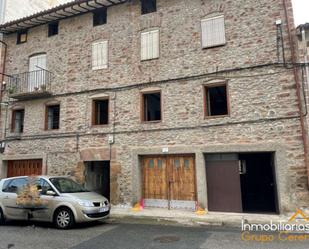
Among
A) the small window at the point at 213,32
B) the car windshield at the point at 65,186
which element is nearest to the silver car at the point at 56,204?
the car windshield at the point at 65,186

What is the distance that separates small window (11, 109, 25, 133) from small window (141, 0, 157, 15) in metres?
8.56

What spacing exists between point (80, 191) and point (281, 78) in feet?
27.3

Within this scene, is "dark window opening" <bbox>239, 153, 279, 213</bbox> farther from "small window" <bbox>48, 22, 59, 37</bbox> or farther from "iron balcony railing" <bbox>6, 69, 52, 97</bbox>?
"small window" <bbox>48, 22, 59, 37</bbox>

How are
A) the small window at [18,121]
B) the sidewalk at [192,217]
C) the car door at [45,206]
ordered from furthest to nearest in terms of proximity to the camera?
the small window at [18,121], the sidewalk at [192,217], the car door at [45,206]

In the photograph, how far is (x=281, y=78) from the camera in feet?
30.4

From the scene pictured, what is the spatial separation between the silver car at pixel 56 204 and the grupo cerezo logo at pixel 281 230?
177 inches

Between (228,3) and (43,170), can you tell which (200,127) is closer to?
(228,3)

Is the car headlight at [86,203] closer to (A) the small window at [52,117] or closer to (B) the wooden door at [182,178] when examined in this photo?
(B) the wooden door at [182,178]

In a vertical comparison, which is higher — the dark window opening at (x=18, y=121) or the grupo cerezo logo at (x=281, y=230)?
the dark window opening at (x=18, y=121)

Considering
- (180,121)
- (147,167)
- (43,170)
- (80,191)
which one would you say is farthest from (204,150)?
(43,170)

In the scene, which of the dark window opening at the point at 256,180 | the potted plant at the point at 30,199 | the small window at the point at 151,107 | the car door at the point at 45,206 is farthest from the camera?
the small window at the point at 151,107

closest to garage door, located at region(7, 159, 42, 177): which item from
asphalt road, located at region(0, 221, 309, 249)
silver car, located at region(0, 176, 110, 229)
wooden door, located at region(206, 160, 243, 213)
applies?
silver car, located at region(0, 176, 110, 229)

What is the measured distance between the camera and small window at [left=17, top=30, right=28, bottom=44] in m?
14.4

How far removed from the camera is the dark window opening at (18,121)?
13748mm
